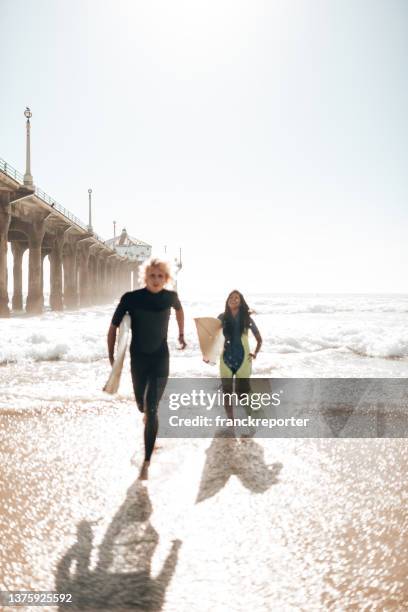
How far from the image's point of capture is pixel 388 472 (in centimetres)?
331

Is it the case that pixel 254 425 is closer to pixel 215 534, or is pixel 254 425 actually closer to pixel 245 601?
pixel 215 534

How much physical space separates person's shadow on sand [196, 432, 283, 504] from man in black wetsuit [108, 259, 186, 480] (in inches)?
21.7

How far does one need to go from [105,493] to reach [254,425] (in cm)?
209

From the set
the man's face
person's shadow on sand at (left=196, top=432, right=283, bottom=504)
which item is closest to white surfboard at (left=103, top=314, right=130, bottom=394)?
the man's face

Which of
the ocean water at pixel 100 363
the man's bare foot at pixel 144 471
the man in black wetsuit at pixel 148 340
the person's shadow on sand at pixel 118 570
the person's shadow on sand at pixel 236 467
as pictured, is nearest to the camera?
the person's shadow on sand at pixel 118 570

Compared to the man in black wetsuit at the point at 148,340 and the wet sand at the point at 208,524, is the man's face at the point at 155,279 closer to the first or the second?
the man in black wetsuit at the point at 148,340

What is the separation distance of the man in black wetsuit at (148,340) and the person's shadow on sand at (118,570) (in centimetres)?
106

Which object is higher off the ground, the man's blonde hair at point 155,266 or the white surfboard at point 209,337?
the man's blonde hair at point 155,266

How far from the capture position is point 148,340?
357cm

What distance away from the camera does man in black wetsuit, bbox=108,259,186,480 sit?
139 inches

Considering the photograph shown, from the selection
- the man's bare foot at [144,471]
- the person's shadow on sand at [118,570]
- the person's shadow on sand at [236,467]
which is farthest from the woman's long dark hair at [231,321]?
the person's shadow on sand at [118,570]

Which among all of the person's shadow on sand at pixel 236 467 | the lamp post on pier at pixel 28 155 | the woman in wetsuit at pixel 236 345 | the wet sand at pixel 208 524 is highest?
the lamp post on pier at pixel 28 155

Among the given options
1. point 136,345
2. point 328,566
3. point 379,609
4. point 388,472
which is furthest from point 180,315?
point 379,609

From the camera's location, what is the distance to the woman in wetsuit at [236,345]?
17.2 feet
